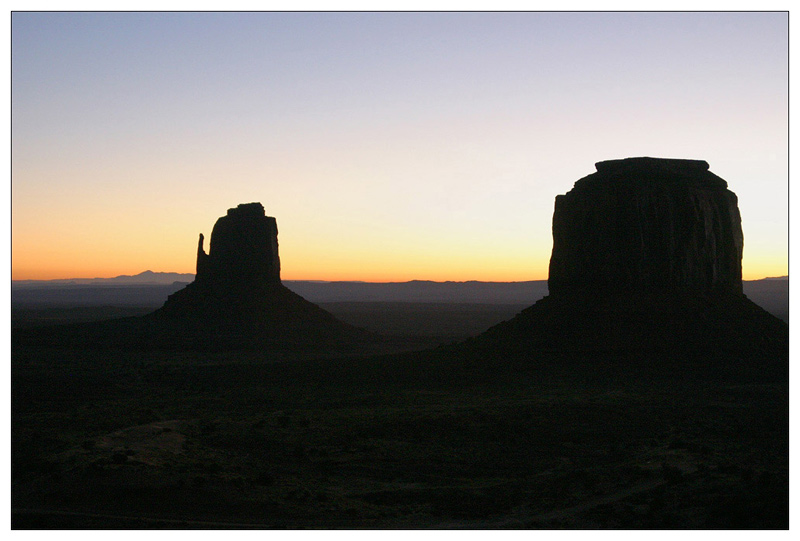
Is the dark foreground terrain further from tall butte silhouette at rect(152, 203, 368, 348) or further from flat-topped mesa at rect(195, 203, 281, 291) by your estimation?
flat-topped mesa at rect(195, 203, 281, 291)

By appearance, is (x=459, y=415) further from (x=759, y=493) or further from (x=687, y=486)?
(x=759, y=493)

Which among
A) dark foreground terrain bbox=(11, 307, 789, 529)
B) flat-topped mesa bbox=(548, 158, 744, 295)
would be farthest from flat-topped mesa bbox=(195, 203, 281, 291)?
flat-topped mesa bbox=(548, 158, 744, 295)

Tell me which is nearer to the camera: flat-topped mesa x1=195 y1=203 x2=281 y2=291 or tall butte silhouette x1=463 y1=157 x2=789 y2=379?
tall butte silhouette x1=463 y1=157 x2=789 y2=379

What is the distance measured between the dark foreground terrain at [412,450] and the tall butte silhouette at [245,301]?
24.6 meters

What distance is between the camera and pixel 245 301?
7075cm

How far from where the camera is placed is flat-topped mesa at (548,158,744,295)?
40312 mm

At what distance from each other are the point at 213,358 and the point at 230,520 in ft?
124

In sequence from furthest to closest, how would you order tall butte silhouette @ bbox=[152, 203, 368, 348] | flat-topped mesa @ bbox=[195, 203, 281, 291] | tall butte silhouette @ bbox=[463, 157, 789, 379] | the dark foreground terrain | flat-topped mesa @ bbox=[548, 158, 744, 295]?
1. flat-topped mesa @ bbox=[195, 203, 281, 291]
2. tall butte silhouette @ bbox=[152, 203, 368, 348]
3. flat-topped mesa @ bbox=[548, 158, 744, 295]
4. tall butte silhouette @ bbox=[463, 157, 789, 379]
5. the dark foreground terrain

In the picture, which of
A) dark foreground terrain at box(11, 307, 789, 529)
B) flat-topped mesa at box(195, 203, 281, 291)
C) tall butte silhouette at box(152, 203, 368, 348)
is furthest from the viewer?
flat-topped mesa at box(195, 203, 281, 291)

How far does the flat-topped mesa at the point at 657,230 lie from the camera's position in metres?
40.3

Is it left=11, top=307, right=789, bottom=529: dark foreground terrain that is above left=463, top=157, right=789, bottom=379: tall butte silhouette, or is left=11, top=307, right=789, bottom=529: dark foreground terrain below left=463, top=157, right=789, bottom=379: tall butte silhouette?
below

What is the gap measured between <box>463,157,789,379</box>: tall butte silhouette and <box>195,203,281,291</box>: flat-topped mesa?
36.8 metres

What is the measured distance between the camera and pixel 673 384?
109 feet

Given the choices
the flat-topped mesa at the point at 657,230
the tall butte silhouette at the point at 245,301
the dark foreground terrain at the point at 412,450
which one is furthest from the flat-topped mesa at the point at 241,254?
the flat-topped mesa at the point at 657,230
